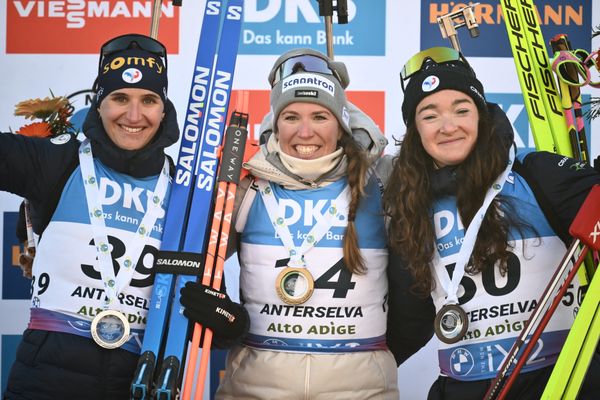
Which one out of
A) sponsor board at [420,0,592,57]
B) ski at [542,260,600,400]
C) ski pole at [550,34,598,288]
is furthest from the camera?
sponsor board at [420,0,592,57]

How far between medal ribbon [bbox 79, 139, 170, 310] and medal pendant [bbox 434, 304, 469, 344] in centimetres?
97

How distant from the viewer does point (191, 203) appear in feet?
10.1

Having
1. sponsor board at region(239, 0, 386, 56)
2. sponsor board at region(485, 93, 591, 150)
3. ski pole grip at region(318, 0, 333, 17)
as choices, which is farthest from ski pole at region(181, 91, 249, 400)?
sponsor board at region(485, 93, 591, 150)

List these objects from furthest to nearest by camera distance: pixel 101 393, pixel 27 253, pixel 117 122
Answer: pixel 27 253
pixel 117 122
pixel 101 393

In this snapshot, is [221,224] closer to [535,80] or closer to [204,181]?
[204,181]

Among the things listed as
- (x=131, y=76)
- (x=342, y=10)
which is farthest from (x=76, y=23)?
(x=342, y=10)

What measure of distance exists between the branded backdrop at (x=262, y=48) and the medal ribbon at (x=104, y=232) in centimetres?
104

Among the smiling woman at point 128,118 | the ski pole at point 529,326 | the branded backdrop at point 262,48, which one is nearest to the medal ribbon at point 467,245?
the ski pole at point 529,326

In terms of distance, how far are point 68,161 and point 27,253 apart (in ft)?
1.60

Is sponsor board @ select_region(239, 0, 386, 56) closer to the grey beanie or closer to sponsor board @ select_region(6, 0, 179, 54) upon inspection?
sponsor board @ select_region(6, 0, 179, 54)

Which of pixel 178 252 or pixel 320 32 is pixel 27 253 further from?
pixel 320 32

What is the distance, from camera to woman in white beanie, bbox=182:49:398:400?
2906mm

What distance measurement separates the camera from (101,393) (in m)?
2.82

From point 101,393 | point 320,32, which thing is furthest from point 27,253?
point 320,32
